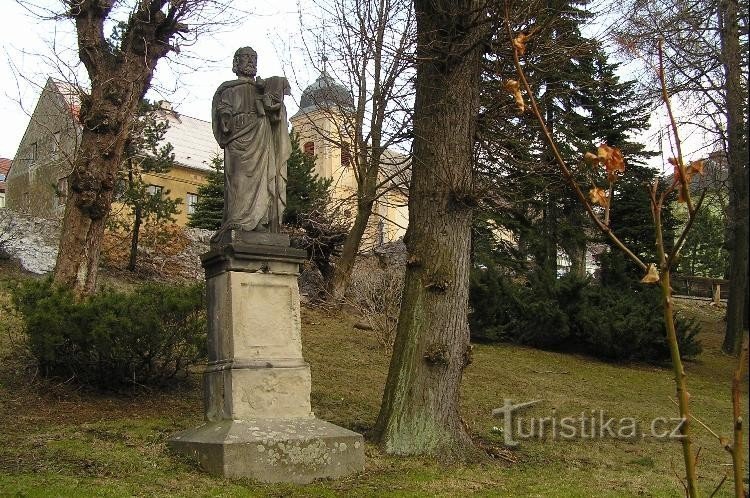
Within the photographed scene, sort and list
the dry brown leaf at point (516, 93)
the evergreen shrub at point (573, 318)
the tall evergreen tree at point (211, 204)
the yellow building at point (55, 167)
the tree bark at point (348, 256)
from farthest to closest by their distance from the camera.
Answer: the tall evergreen tree at point (211, 204)
the yellow building at point (55, 167)
the tree bark at point (348, 256)
the evergreen shrub at point (573, 318)
the dry brown leaf at point (516, 93)

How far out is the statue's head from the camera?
27.8ft

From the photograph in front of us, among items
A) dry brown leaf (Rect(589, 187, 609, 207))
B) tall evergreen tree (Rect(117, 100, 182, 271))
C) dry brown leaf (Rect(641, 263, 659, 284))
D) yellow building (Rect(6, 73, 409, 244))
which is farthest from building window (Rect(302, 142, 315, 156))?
dry brown leaf (Rect(641, 263, 659, 284))

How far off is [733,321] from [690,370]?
8.06ft

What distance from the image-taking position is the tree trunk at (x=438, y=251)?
845 cm

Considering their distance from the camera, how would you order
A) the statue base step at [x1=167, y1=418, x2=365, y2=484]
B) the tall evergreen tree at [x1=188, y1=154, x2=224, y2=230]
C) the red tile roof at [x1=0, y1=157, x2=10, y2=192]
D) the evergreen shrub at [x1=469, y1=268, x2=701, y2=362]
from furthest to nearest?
1. the red tile roof at [x1=0, y1=157, x2=10, y2=192]
2. the tall evergreen tree at [x1=188, y1=154, x2=224, y2=230]
3. the evergreen shrub at [x1=469, y1=268, x2=701, y2=362]
4. the statue base step at [x1=167, y1=418, x2=365, y2=484]

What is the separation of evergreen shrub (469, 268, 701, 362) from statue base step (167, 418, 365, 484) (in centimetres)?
1077

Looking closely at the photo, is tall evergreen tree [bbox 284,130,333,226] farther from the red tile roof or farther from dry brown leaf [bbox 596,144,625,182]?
the red tile roof

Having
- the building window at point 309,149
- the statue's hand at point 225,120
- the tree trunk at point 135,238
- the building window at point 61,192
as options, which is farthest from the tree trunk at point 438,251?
the building window at point 309,149

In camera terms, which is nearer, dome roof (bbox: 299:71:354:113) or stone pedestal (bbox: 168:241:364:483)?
stone pedestal (bbox: 168:241:364:483)

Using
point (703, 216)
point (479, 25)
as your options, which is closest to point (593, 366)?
point (479, 25)

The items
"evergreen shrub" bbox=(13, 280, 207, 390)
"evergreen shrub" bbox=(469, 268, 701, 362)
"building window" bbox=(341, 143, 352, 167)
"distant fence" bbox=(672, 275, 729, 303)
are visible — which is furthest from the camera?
"distant fence" bbox=(672, 275, 729, 303)

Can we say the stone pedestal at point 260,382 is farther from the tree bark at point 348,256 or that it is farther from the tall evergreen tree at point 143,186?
the tall evergreen tree at point 143,186

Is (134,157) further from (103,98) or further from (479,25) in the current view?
(479,25)

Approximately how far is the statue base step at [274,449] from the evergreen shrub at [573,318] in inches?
424
